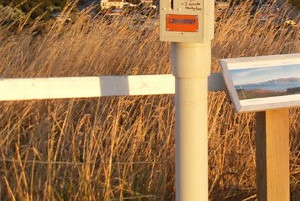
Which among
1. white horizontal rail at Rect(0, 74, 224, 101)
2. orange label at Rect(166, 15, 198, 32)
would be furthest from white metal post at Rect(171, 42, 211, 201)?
white horizontal rail at Rect(0, 74, 224, 101)

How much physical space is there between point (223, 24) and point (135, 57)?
1139 mm

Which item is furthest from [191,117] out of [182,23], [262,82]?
[262,82]

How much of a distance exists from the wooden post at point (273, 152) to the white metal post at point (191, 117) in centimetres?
57

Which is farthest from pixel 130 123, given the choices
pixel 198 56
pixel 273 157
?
pixel 198 56

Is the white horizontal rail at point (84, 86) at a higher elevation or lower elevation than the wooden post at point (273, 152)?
higher

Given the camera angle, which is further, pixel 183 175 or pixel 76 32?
pixel 76 32

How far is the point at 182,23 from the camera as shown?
8.44ft

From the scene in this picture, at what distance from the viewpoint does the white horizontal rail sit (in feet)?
10.2

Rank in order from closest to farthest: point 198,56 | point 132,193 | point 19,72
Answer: point 198,56 → point 132,193 → point 19,72

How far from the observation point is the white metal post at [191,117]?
8.83 feet

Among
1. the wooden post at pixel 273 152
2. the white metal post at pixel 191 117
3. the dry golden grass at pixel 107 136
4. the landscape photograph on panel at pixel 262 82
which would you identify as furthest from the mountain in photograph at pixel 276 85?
the dry golden grass at pixel 107 136

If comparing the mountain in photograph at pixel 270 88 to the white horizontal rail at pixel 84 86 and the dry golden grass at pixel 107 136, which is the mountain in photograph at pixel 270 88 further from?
the dry golden grass at pixel 107 136

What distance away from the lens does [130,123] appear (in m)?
4.17

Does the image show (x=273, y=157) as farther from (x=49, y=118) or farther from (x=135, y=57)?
(x=135, y=57)
